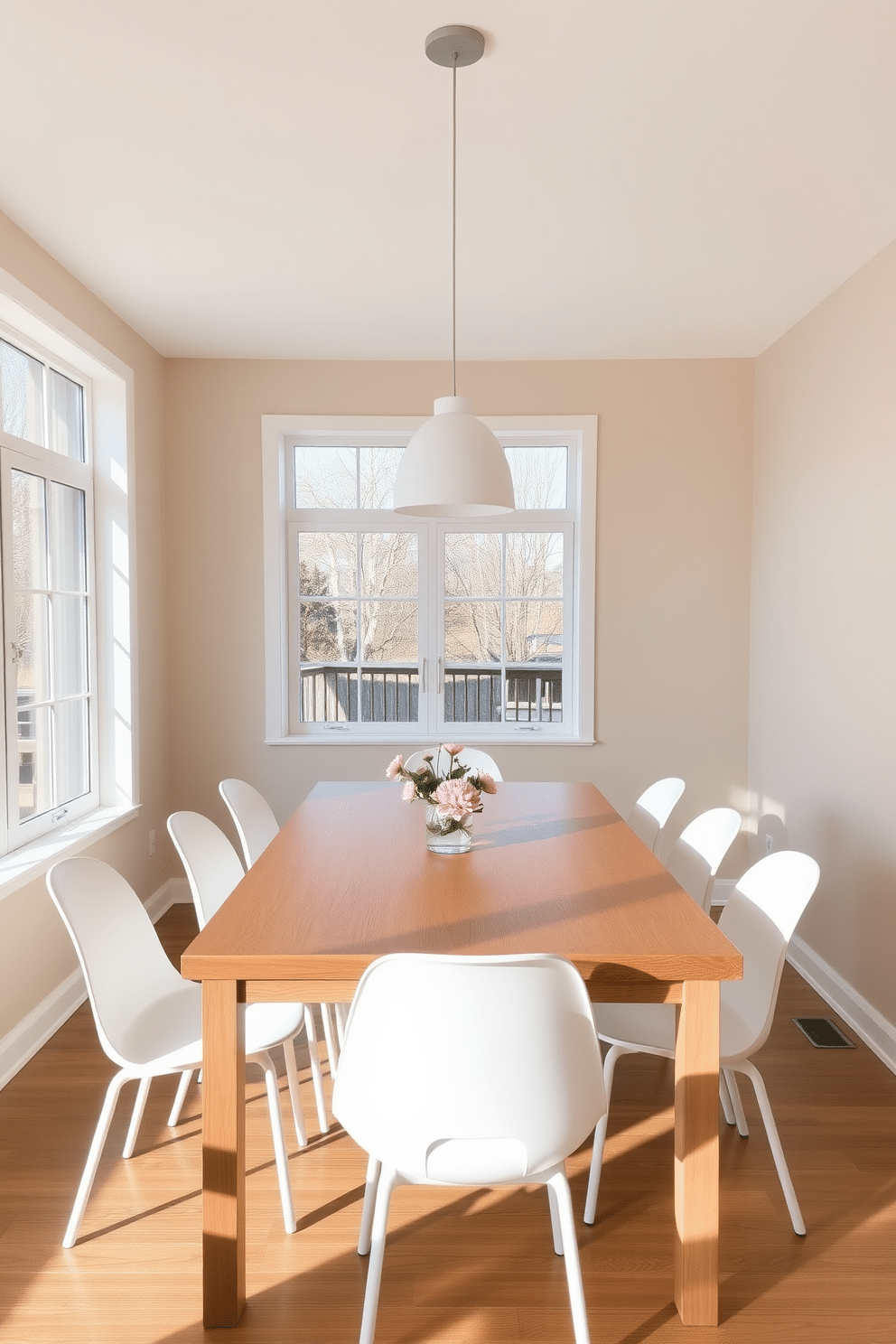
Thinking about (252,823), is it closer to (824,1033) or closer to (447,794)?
(447,794)

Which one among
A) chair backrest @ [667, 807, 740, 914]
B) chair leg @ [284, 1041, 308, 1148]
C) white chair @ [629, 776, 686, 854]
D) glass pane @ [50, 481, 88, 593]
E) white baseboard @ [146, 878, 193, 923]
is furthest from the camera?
white baseboard @ [146, 878, 193, 923]

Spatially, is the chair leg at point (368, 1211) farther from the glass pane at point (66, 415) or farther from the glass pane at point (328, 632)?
the glass pane at point (328, 632)

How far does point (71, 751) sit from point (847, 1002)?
3368 mm

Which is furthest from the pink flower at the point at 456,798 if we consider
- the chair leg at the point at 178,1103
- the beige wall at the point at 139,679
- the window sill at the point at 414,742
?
the window sill at the point at 414,742

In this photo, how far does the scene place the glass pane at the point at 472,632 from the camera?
5.04 m

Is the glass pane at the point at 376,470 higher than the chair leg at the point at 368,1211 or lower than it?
higher

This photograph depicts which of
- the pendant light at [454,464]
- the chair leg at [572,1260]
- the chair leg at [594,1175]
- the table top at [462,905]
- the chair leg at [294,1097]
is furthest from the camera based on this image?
the pendant light at [454,464]

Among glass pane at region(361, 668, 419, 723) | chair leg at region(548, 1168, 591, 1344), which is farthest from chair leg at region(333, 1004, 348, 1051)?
glass pane at region(361, 668, 419, 723)

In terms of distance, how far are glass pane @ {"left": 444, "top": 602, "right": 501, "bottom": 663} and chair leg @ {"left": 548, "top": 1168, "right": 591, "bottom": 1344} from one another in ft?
11.4

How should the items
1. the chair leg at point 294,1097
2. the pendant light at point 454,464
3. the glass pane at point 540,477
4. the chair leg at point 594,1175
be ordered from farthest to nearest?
the glass pane at point 540,477, the pendant light at point 454,464, the chair leg at point 294,1097, the chair leg at point 594,1175

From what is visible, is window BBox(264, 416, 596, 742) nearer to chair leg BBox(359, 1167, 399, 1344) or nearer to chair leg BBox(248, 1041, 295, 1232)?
chair leg BBox(248, 1041, 295, 1232)

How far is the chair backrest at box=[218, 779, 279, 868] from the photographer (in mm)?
3091

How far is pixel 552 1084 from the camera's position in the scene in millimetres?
1604

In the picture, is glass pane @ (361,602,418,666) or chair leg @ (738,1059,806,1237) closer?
chair leg @ (738,1059,806,1237)
